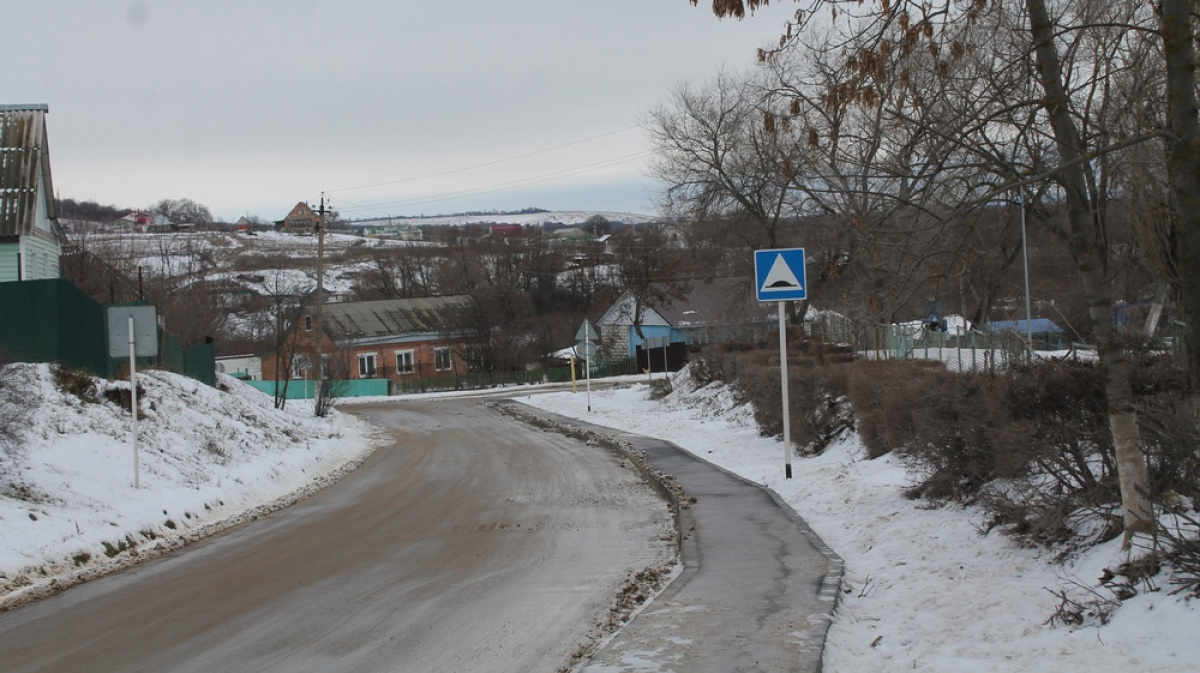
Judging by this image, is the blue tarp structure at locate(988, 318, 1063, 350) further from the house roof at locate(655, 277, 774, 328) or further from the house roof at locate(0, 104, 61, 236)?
the house roof at locate(0, 104, 61, 236)

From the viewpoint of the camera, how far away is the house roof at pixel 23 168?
2833 centimetres

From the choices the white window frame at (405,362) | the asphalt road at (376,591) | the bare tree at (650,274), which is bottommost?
the white window frame at (405,362)

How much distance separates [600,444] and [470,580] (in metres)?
15.3

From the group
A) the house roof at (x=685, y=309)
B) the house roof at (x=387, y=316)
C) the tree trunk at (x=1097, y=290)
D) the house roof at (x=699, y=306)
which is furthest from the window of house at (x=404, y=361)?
the tree trunk at (x=1097, y=290)

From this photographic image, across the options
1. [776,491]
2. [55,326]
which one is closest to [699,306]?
[55,326]

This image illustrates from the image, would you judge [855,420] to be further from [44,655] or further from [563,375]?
[563,375]

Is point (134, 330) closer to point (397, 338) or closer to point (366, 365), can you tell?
point (366, 365)

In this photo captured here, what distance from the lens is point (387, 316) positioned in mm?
85375

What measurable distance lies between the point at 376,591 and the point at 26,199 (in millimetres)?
24791

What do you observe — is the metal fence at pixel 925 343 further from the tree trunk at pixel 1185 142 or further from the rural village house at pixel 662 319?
the rural village house at pixel 662 319

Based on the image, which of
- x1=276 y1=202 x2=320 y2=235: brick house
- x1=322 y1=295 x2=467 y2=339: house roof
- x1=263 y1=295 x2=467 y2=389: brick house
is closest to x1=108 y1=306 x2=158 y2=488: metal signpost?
x1=276 y1=202 x2=320 y2=235: brick house

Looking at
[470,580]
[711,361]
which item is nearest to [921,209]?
[470,580]

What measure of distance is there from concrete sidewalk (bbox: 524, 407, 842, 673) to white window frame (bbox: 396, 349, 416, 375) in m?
72.8

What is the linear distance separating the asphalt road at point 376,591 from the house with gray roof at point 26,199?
17071mm
